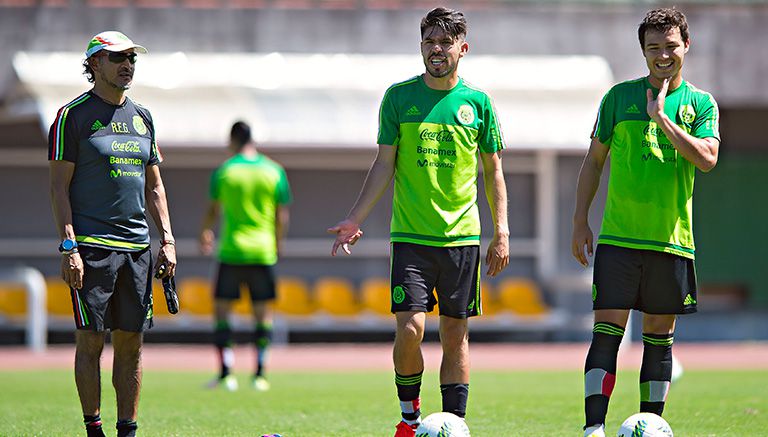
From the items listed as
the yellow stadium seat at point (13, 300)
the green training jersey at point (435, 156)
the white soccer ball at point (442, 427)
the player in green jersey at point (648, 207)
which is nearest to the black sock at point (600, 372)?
the player in green jersey at point (648, 207)

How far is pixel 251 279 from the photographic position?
1355 centimetres

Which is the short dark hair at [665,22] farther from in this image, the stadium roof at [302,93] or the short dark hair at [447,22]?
the stadium roof at [302,93]

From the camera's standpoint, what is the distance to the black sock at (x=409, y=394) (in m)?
8.09

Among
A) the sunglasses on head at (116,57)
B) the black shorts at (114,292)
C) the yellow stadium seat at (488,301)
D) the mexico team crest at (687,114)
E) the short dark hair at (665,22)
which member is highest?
the short dark hair at (665,22)

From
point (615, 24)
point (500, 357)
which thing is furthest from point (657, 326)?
point (615, 24)

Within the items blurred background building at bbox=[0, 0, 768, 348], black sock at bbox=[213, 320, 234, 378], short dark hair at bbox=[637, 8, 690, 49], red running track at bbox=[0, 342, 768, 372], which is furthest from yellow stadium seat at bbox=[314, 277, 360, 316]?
short dark hair at bbox=[637, 8, 690, 49]

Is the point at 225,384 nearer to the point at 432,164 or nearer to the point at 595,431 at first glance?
the point at 432,164

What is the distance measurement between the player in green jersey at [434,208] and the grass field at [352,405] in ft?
4.36

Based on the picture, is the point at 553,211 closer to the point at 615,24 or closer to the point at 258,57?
the point at 615,24

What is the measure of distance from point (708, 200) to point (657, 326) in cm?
1952

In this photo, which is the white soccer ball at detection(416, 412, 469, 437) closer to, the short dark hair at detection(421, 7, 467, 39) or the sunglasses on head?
the short dark hair at detection(421, 7, 467, 39)

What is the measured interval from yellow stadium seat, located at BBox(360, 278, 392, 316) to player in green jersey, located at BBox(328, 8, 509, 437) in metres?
13.6

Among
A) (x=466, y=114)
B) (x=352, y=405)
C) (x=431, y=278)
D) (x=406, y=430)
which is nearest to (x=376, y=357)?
(x=352, y=405)

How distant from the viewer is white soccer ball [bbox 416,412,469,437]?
7.28 meters
